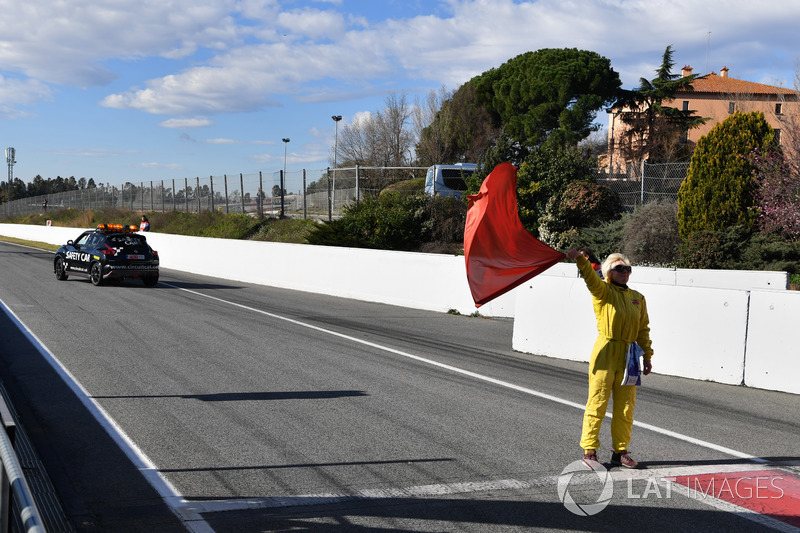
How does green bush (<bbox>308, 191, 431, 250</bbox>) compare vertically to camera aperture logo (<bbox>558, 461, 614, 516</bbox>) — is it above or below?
above

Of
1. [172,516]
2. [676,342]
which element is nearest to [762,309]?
[676,342]

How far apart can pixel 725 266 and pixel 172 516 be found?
1635 centimetres

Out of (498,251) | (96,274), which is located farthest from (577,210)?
(498,251)

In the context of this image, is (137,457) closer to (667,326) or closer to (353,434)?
(353,434)

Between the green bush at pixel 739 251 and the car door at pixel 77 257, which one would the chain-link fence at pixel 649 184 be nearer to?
the green bush at pixel 739 251

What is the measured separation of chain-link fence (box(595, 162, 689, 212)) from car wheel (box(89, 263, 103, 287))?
16.1 metres

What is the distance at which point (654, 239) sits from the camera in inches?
786

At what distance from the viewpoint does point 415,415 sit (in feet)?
23.4

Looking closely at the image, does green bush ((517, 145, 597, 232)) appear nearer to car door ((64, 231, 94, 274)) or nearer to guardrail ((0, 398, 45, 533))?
car door ((64, 231, 94, 274))

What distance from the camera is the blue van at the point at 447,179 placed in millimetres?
28797

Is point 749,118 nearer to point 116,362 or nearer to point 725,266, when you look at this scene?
point 725,266

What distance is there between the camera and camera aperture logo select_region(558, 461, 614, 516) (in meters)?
4.80

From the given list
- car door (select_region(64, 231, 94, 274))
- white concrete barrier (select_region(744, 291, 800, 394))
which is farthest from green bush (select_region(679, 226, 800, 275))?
car door (select_region(64, 231, 94, 274))

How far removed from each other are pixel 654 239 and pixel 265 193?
22.3m
